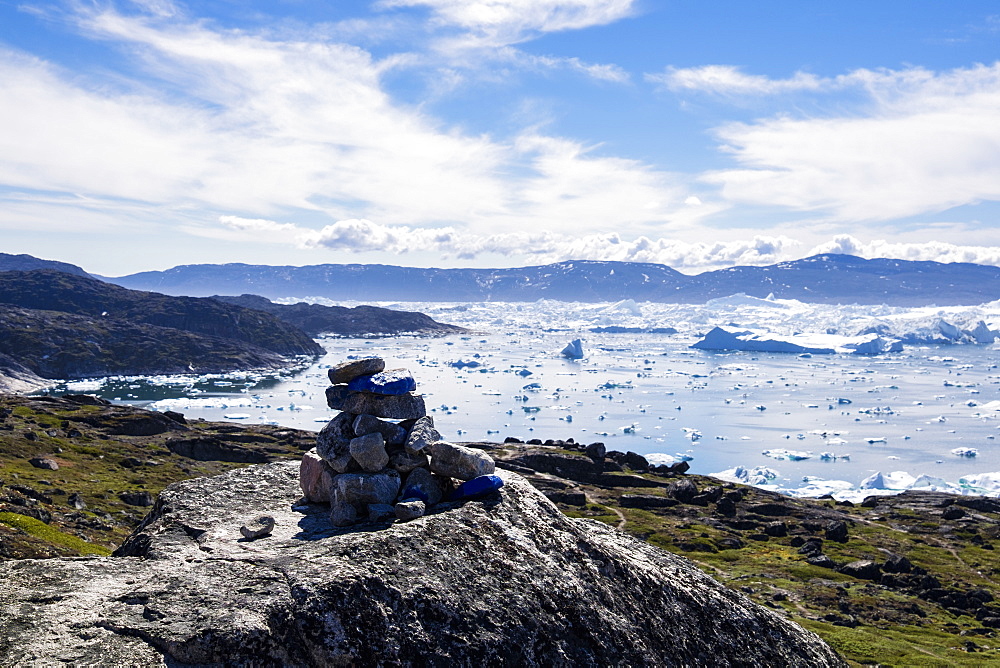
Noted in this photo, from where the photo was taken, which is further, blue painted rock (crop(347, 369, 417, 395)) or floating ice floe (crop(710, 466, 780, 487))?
floating ice floe (crop(710, 466, 780, 487))

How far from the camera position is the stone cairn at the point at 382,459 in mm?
9695

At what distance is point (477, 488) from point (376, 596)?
7.96ft

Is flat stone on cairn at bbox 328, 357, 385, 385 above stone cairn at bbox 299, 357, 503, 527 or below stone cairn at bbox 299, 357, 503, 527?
above

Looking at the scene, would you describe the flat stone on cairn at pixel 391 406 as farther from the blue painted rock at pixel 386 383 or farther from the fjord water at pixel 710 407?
the fjord water at pixel 710 407

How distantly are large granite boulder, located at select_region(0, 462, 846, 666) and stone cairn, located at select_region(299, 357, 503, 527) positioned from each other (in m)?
0.29

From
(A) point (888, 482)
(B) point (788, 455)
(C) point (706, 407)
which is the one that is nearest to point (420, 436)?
(A) point (888, 482)

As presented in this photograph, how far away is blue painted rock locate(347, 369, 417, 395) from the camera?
1041 centimetres

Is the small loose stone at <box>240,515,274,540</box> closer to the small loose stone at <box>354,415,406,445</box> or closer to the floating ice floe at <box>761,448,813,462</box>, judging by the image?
the small loose stone at <box>354,415,406,445</box>

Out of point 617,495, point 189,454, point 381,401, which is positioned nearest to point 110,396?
point 189,454

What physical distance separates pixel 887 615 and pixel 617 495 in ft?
124

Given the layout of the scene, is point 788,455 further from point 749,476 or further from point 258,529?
point 258,529

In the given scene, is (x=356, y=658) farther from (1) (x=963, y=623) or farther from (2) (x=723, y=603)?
(1) (x=963, y=623)

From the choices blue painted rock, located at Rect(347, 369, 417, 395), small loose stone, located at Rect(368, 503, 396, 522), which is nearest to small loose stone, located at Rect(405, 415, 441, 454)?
blue painted rock, located at Rect(347, 369, 417, 395)

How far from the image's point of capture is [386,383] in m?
10.4
